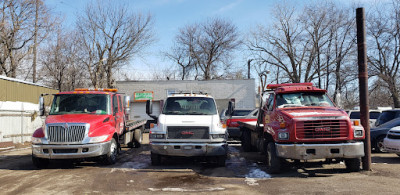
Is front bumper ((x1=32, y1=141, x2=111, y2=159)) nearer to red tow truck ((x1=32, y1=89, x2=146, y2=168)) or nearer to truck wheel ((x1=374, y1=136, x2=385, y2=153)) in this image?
red tow truck ((x1=32, y1=89, x2=146, y2=168))

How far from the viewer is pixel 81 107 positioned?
1048cm

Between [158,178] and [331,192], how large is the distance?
3.88 meters

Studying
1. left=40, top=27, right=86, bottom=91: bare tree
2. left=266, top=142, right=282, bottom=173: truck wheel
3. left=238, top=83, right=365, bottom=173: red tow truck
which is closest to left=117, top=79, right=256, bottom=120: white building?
left=40, top=27, right=86, bottom=91: bare tree

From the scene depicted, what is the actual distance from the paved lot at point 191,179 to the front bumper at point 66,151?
1.41 ft

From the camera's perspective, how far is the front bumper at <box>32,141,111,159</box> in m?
9.02

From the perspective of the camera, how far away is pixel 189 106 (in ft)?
34.1

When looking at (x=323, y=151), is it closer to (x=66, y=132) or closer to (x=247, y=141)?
(x=247, y=141)

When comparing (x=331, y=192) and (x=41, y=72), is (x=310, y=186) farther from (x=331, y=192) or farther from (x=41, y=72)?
(x=41, y=72)

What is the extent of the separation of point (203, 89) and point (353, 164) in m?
23.0

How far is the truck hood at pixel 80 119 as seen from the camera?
30.8 feet

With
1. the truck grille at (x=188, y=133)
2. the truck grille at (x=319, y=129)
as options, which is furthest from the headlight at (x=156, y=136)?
the truck grille at (x=319, y=129)

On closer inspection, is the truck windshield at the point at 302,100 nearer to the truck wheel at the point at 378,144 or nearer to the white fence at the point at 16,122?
the truck wheel at the point at 378,144

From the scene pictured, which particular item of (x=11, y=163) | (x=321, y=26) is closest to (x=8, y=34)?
(x=11, y=163)

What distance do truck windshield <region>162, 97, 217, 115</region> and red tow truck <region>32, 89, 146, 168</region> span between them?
1.83m
